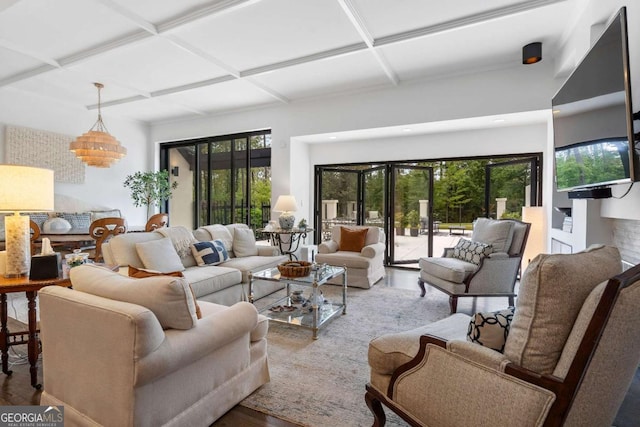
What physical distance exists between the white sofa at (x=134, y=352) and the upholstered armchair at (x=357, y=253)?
275 centimetres

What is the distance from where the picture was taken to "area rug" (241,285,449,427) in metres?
1.82

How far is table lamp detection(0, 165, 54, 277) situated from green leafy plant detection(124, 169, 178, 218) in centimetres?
485

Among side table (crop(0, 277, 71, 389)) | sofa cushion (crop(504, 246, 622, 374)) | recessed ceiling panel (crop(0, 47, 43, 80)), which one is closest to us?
sofa cushion (crop(504, 246, 622, 374))

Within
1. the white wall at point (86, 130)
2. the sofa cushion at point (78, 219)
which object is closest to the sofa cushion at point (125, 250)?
the sofa cushion at point (78, 219)

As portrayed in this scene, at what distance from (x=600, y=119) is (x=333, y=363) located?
2368 mm

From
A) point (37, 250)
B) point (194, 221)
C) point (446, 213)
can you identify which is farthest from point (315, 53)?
point (194, 221)

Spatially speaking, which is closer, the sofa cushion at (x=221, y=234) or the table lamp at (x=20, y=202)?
the table lamp at (x=20, y=202)

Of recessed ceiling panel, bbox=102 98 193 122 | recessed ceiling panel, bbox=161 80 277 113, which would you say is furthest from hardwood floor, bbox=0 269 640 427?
recessed ceiling panel, bbox=102 98 193 122

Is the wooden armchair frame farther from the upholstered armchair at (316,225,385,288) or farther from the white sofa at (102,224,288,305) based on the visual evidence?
the upholstered armchair at (316,225,385,288)

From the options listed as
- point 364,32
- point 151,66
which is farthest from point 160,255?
point 364,32

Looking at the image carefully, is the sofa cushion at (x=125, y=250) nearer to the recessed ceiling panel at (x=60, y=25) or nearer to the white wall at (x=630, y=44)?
the recessed ceiling panel at (x=60, y=25)

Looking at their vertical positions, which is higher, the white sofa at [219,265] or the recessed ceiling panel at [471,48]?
the recessed ceiling panel at [471,48]

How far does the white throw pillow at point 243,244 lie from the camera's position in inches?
169

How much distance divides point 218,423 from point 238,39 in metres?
3.62
